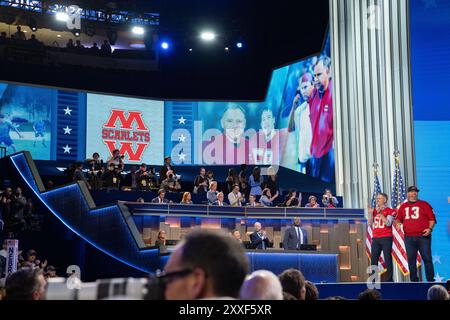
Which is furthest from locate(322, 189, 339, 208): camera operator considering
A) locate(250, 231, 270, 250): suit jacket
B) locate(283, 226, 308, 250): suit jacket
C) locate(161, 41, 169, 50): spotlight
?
locate(161, 41, 169, 50): spotlight

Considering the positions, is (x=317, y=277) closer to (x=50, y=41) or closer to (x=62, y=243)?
(x=62, y=243)

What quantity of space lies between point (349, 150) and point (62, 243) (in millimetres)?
8505

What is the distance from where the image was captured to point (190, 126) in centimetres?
→ 2703

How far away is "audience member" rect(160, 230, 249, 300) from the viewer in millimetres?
1862

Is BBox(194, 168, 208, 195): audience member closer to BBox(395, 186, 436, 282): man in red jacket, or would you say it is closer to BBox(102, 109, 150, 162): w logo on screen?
BBox(395, 186, 436, 282): man in red jacket

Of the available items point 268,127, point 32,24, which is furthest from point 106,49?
point 268,127

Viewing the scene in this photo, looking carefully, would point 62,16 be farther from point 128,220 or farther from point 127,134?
point 128,220

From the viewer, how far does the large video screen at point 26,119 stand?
23406 millimetres

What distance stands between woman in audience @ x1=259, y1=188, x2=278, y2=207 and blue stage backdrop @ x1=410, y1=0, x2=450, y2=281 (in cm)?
355

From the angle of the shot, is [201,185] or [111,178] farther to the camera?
[201,185]

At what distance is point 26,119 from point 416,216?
15.6m

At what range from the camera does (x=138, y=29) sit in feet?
86.7

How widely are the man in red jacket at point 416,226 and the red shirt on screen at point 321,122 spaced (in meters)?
10.6
